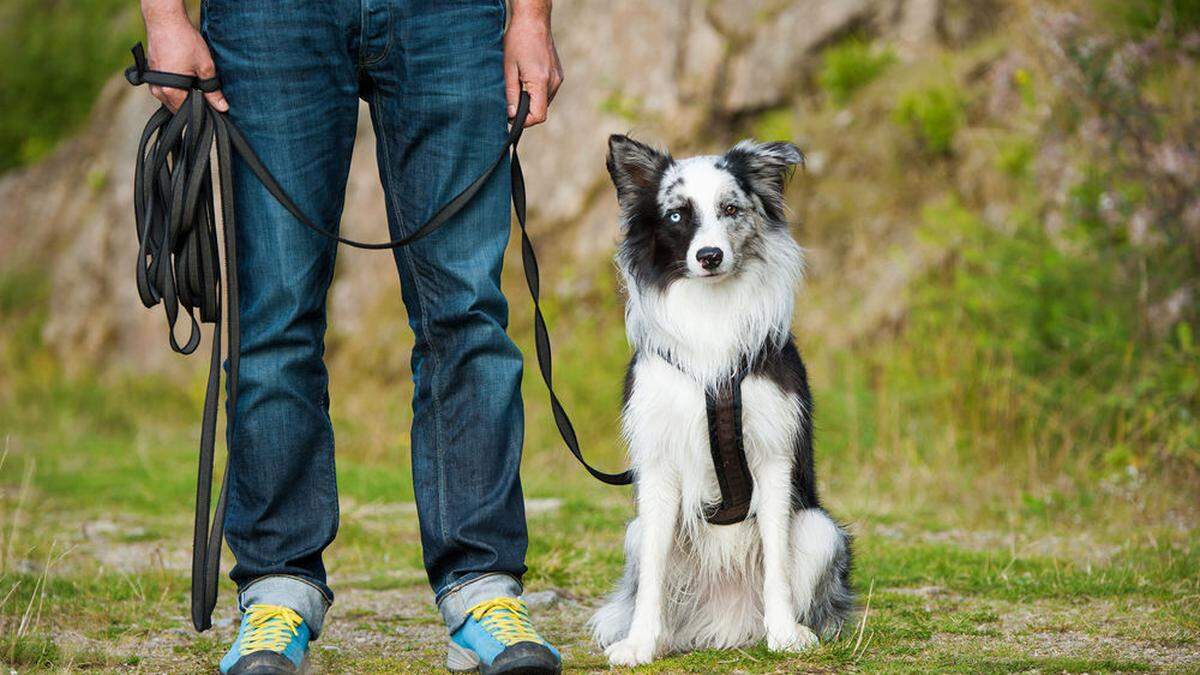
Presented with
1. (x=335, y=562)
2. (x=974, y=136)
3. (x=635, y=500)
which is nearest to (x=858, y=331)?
(x=974, y=136)

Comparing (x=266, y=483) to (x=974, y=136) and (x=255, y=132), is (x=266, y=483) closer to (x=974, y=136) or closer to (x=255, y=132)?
(x=255, y=132)

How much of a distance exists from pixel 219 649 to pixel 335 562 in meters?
1.62

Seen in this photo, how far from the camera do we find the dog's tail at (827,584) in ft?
11.6

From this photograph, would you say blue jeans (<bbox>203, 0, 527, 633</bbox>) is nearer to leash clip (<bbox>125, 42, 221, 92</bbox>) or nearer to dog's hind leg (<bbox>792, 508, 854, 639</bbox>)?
leash clip (<bbox>125, 42, 221, 92</bbox>)

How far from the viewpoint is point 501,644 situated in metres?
3.03

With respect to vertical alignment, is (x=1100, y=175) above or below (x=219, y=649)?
above

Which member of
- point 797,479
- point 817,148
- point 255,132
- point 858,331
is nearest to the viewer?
point 255,132

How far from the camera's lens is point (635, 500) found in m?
3.66

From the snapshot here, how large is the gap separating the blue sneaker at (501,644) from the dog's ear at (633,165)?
1206mm

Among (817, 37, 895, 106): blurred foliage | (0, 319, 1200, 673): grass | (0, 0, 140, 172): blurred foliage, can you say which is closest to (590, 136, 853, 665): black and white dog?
(0, 319, 1200, 673): grass

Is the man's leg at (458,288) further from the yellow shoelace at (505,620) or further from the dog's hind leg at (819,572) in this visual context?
the dog's hind leg at (819,572)

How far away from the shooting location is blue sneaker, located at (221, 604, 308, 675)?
2.92 m

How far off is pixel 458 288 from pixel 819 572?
1.25 meters

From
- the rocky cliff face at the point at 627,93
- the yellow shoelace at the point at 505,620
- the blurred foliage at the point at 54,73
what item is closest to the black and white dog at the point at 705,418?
the yellow shoelace at the point at 505,620
